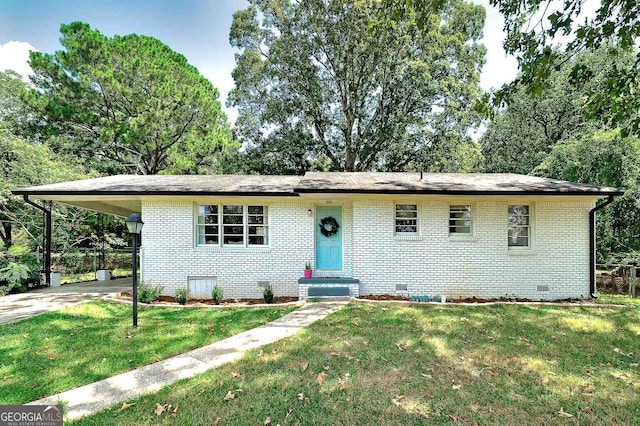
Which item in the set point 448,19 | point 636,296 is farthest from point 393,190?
point 448,19

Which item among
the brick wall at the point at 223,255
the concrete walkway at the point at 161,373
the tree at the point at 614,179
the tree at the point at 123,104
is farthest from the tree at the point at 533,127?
the concrete walkway at the point at 161,373

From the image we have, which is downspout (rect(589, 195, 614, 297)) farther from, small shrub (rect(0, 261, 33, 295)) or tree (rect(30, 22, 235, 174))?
tree (rect(30, 22, 235, 174))

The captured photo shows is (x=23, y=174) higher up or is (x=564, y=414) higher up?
(x=23, y=174)

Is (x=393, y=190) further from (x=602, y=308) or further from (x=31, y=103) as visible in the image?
(x=31, y=103)

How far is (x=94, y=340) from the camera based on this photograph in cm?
525

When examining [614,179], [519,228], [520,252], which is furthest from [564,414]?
[614,179]

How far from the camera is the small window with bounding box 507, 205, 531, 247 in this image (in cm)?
898

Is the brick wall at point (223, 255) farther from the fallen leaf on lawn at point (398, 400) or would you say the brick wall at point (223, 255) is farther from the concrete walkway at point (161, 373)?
the fallen leaf on lawn at point (398, 400)

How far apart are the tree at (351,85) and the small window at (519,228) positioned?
12034 millimetres

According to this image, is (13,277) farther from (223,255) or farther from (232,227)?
(232,227)

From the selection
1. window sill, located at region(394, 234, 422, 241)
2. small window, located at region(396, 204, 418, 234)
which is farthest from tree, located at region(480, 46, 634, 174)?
window sill, located at region(394, 234, 422, 241)

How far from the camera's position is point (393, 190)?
823 cm

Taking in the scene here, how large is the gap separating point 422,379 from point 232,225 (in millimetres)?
6964

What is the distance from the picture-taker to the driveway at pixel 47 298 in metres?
7.17
